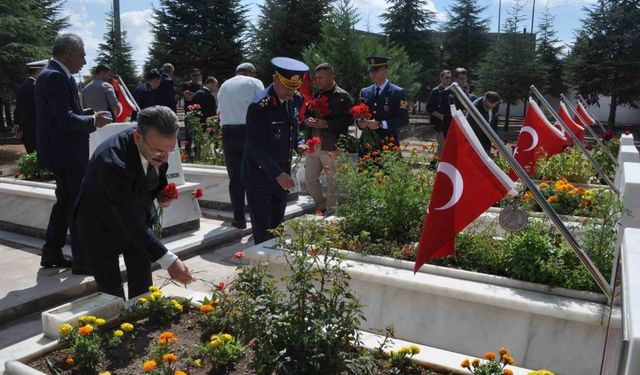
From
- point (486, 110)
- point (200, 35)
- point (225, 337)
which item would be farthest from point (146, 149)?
point (200, 35)

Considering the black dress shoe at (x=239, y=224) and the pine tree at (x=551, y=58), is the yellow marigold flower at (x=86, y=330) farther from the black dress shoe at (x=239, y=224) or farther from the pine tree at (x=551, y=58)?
the pine tree at (x=551, y=58)

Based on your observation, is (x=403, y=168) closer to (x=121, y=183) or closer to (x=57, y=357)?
(x=121, y=183)

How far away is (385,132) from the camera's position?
6387 millimetres

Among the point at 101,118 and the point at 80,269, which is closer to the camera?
the point at 101,118

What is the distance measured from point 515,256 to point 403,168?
4.14ft

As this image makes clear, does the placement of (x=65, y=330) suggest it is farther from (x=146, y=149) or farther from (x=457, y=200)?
(x=457, y=200)

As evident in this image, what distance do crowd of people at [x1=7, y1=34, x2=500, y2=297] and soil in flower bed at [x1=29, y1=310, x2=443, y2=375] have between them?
0.97 ft

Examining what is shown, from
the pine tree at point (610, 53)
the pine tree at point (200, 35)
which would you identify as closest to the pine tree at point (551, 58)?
the pine tree at point (610, 53)

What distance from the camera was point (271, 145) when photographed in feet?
14.9

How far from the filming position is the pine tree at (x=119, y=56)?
25.6m

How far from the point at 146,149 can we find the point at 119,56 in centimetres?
2494

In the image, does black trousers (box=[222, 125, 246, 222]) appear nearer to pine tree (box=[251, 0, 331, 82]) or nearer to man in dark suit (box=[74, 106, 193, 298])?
man in dark suit (box=[74, 106, 193, 298])

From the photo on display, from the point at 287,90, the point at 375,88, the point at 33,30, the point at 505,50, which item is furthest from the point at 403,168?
the point at 505,50

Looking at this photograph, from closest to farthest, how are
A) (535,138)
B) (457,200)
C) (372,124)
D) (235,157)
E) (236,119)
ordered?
(457,200) → (535,138) → (372,124) → (236,119) → (235,157)
